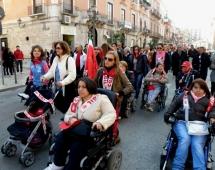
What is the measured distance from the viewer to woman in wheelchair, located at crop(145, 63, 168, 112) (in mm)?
A: 8211

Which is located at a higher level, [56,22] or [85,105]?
[56,22]

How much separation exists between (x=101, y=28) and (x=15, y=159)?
26.2 meters

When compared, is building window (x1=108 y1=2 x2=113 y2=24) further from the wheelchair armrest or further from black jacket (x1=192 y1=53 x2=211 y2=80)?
the wheelchair armrest

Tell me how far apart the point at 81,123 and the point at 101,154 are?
501 millimetres

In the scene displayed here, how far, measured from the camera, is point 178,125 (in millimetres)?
4383

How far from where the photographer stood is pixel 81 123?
3.79 meters

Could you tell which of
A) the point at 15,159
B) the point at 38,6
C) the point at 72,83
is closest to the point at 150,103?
the point at 72,83

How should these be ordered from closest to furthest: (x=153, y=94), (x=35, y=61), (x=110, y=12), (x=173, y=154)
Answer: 1. (x=173, y=154)
2. (x=35, y=61)
3. (x=153, y=94)
4. (x=110, y=12)

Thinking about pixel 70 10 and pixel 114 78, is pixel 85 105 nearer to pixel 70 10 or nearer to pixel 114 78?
pixel 114 78

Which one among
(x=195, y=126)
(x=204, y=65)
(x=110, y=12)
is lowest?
(x=195, y=126)

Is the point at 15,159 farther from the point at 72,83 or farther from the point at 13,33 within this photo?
the point at 13,33

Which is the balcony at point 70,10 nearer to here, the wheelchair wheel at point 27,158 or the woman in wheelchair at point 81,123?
the wheelchair wheel at point 27,158

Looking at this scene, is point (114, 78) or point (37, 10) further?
point (37, 10)

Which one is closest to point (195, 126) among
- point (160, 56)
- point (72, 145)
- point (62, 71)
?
point (72, 145)
